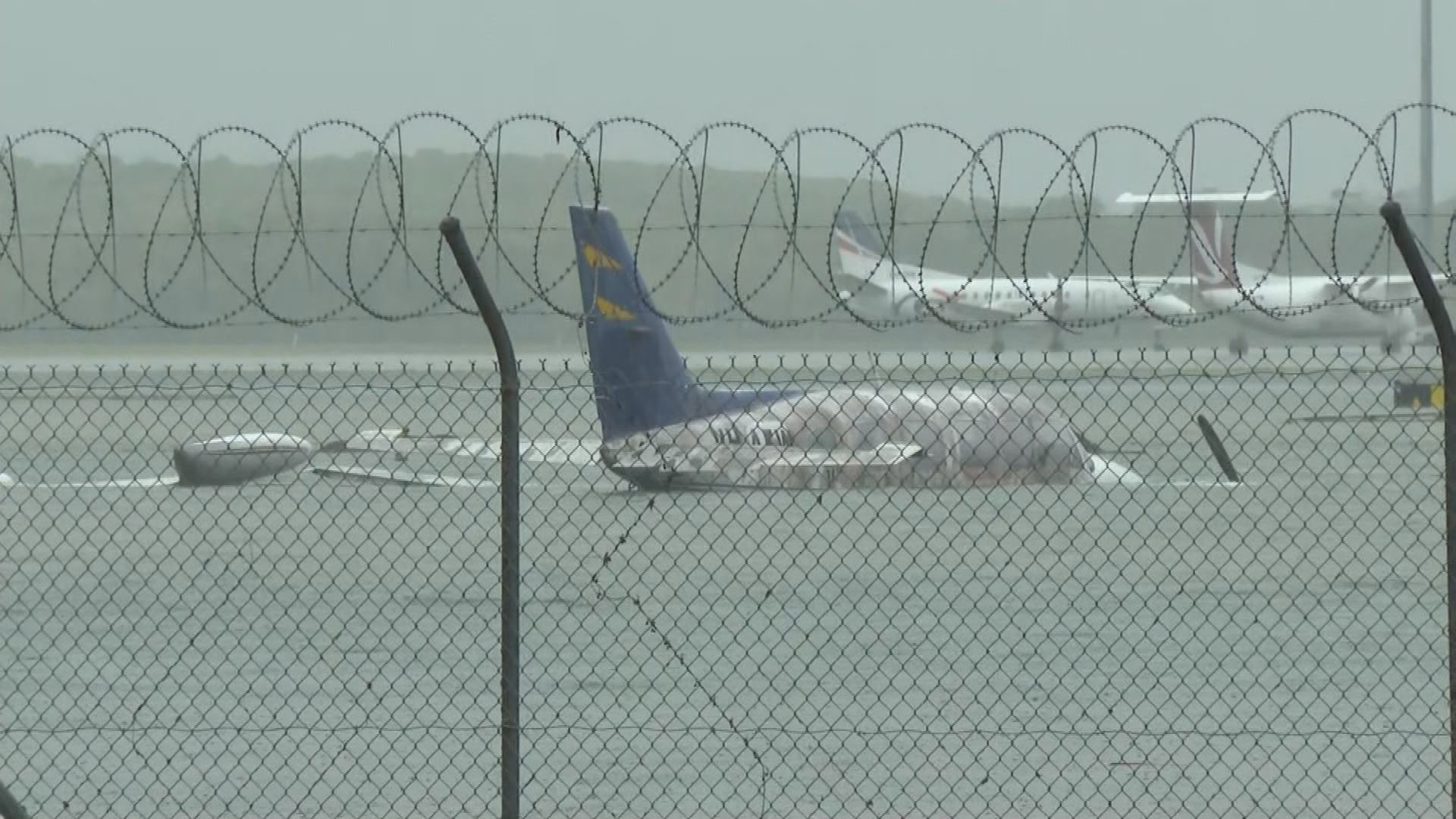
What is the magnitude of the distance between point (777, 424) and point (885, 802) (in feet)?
60.3

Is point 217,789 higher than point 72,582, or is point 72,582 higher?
point 217,789

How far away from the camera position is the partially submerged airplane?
997 inches

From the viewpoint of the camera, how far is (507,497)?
6512mm

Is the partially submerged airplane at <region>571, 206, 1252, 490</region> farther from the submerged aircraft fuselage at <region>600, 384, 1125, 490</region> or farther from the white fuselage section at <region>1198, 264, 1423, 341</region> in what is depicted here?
the white fuselage section at <region>1198, 264, 1423, 341</region>

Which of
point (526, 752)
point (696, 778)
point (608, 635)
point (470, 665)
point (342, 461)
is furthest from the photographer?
point (342, 461)

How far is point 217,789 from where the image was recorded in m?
9.85

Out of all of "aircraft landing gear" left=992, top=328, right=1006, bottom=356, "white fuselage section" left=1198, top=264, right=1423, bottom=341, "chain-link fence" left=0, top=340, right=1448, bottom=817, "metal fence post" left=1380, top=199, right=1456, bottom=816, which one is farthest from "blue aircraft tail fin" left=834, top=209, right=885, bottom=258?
"white fuselage section" left=1198, top=264, right=1423, bottom=341

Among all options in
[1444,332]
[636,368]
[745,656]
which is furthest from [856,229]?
[1444,332]

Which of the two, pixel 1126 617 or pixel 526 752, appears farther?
pixel 1126 617

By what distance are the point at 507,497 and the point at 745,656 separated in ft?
25.6

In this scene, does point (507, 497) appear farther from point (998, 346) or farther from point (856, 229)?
point (856, 229)

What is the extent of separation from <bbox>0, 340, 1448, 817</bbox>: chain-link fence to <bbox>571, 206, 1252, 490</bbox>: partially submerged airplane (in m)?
0.70

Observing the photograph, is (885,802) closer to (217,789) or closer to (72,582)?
(217,789)

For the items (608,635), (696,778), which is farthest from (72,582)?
(696,778)
